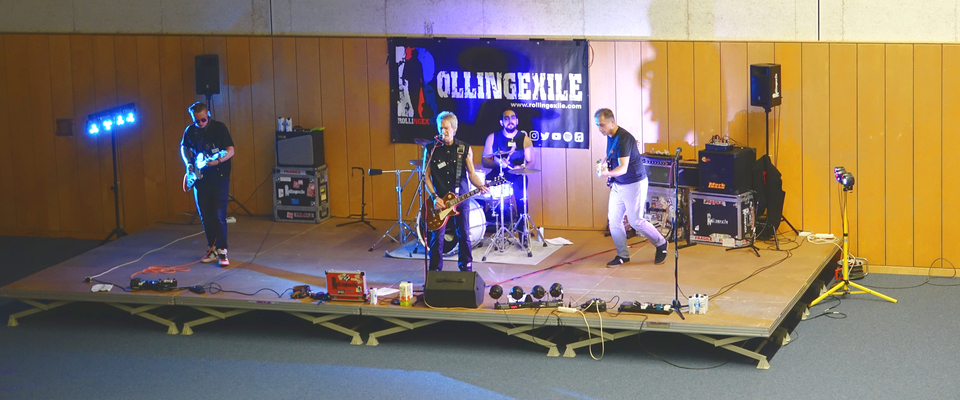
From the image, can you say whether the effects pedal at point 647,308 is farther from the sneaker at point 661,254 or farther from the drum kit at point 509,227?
the drum kit at point 509,227

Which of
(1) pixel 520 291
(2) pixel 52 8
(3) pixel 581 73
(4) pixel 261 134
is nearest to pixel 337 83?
(4) pixel 261 134

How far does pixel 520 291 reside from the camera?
817 cm

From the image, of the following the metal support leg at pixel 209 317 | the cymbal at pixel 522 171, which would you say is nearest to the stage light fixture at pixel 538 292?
the cymbal at pixel 522 171

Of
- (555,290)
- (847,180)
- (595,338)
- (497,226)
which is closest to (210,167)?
(497,226)

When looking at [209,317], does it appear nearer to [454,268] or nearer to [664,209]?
[454,268]

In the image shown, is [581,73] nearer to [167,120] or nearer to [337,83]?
[337,83]

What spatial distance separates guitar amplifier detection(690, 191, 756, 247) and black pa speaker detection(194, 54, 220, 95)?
18.6 ft

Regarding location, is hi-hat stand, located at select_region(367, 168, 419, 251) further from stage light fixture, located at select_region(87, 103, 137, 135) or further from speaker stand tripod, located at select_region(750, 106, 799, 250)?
speaker stand tripod, located at select_region(750, 106, 799, 250)

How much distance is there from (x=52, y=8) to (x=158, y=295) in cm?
544

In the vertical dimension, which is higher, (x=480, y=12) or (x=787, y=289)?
(x=480, y=12)

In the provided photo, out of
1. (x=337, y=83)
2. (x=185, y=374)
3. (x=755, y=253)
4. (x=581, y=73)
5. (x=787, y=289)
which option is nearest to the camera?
(x=185, y=374)

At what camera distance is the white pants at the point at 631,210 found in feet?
30.5

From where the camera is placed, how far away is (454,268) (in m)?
9.61

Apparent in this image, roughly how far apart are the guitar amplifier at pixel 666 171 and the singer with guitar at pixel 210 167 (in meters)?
4.22
